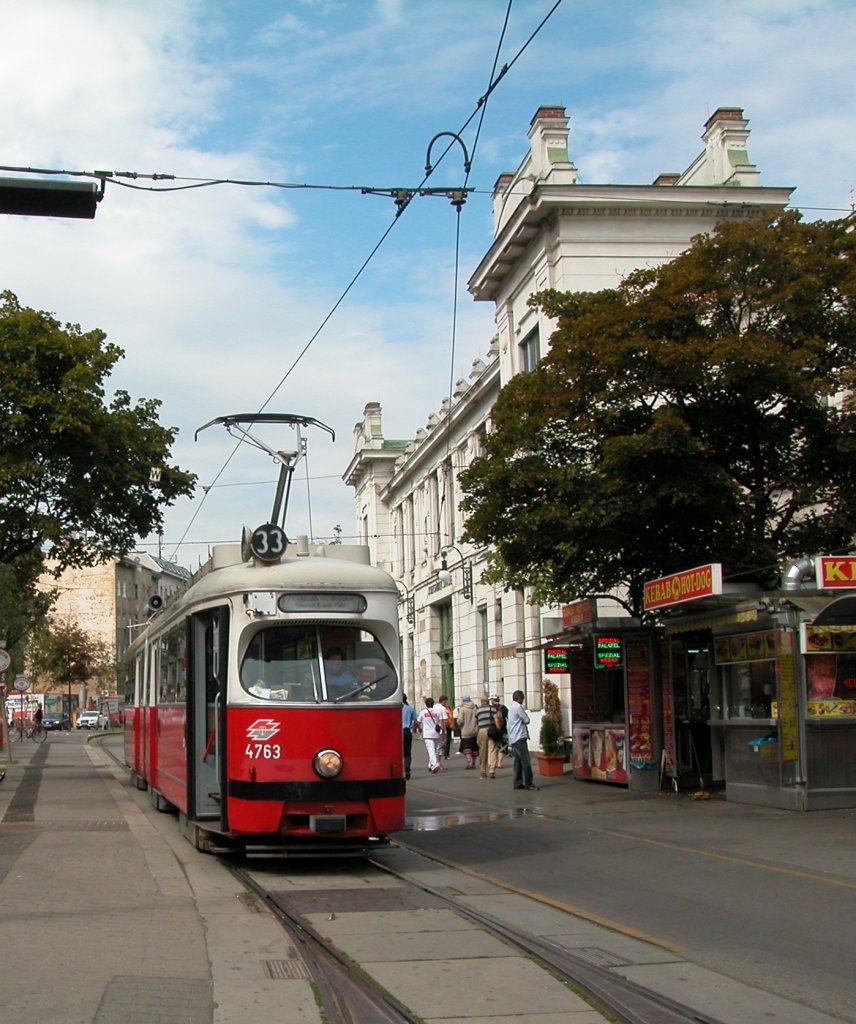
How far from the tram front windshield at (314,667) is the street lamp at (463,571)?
1225 inches

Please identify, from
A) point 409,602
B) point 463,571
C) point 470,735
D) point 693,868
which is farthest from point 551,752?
point 409,602

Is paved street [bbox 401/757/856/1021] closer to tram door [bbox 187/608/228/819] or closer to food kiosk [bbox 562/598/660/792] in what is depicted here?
food kiosk [bbox 562/598/660/792]

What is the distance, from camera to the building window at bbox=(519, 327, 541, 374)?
36.2 metres

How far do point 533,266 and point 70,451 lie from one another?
1434 cm

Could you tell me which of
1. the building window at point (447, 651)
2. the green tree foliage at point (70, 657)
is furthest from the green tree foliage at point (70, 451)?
the green tree foliage at point (70, 657)

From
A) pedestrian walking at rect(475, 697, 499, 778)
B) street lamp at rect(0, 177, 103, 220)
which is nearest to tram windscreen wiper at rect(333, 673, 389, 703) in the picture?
street lamp at rect(0, 177, 103, 220)

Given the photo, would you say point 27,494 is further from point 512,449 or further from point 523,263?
point 523,263

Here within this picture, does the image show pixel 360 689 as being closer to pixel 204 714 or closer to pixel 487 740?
pixel 204 714

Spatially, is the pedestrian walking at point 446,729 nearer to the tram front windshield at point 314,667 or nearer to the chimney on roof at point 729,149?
the chimney on roof at point 729,149

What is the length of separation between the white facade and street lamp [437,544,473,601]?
0.25 feet

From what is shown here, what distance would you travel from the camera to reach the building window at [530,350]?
36219 millimetres

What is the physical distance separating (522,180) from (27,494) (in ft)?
54.0

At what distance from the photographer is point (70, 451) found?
1086 inches

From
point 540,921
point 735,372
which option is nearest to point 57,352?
point 735,372
